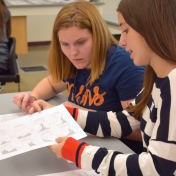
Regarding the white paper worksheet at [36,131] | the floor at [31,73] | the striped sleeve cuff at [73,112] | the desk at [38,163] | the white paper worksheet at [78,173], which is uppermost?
the white paper worksheet at [36,131]

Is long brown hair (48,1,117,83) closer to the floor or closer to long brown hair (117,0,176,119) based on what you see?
long brown hair (117,0,176,119)

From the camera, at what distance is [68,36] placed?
1.33 m

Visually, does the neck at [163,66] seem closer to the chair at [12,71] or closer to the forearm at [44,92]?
the forearm at [44,92]

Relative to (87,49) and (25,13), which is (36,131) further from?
(25,13)

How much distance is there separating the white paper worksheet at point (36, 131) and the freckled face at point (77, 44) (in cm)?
26

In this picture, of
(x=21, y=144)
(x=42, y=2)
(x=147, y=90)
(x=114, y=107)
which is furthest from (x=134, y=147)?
(x=42, y=2)

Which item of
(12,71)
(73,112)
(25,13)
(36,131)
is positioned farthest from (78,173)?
(25,13)

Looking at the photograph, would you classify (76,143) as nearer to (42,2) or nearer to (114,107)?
(114,107)

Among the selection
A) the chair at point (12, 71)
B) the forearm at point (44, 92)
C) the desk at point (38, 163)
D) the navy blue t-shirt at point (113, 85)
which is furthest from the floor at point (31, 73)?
the desk at point (38, 163)

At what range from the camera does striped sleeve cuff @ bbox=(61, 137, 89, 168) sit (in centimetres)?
95

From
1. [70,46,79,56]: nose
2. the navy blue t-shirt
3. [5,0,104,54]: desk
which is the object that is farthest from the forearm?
[5,0,104,54]: desk

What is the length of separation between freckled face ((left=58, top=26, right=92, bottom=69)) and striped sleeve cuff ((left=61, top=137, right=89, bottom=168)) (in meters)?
0.46

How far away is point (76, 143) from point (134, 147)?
0.42 meters

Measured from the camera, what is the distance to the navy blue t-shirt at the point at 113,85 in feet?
4.35
